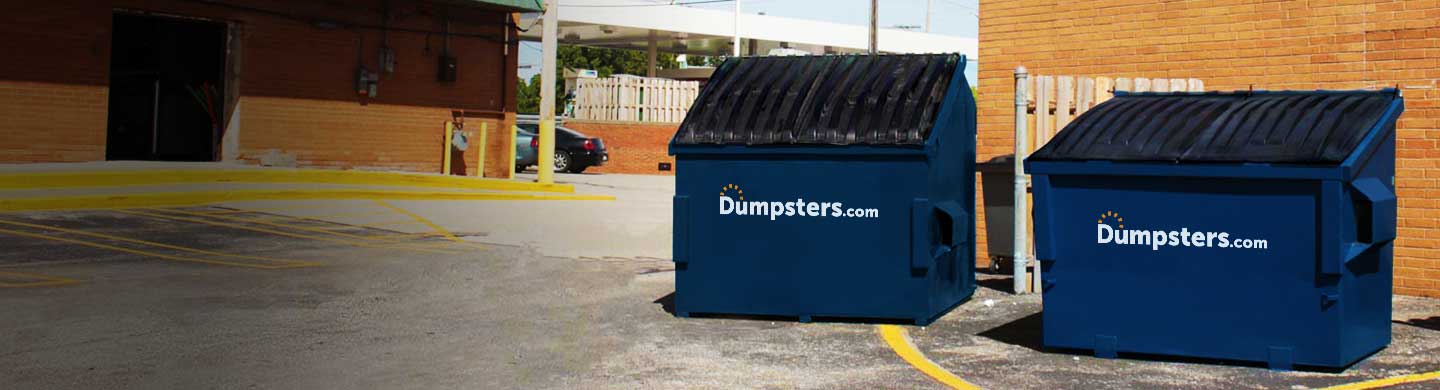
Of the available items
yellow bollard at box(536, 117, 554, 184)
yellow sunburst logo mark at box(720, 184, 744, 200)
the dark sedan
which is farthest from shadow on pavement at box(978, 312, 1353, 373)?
the dark sedan

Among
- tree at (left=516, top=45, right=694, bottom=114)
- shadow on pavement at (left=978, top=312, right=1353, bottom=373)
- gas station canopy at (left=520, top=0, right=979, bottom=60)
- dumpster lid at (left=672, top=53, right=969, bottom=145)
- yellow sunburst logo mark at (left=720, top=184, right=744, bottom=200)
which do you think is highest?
tree at (left=516, top=45, right=694, bottom=114)

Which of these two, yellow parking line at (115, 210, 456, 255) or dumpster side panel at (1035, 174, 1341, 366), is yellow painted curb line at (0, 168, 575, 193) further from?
dumpster side panel at (1035, 174, 1341, 366)

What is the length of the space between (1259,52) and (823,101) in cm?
421

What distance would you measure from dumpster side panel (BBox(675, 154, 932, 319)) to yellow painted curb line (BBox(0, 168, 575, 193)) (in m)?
11.5

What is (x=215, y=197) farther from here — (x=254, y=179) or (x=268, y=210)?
(x=254, y=179)

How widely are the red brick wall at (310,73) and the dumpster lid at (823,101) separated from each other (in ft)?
42.8

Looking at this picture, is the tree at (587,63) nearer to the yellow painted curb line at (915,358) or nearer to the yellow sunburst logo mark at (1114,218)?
the yellow painted curb line at (915,358)

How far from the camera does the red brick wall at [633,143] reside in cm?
3766

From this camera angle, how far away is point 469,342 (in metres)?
7.91

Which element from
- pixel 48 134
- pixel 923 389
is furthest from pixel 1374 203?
pixel 48 134

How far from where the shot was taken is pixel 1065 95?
10.6 metres

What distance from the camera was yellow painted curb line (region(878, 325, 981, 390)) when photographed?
6.65m

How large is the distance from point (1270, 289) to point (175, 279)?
26.7 ft

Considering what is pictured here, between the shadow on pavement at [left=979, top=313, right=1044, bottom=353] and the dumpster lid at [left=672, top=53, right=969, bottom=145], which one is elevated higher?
the dumpster lid at [left=672, top=53, right=969, bottom=145]
